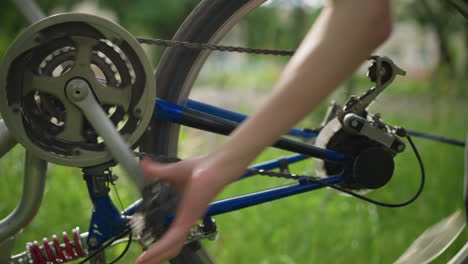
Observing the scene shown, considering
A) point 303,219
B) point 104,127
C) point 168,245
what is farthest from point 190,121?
point 303,219

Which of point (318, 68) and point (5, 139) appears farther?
point (5, 139)

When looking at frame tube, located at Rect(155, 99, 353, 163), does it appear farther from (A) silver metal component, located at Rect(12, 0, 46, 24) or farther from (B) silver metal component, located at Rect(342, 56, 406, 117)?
Answer: (A) silver metal component, located at Rect(12, 0, 46, 24)

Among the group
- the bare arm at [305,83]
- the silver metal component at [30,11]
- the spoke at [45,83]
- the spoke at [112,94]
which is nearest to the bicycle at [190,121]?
the spoke at [112,94]

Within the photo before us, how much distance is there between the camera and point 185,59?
1.40 metres

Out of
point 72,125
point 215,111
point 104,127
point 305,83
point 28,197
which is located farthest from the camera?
Result: point 215,111

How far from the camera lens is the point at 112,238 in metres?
1.37

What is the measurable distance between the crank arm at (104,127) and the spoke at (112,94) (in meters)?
0.02

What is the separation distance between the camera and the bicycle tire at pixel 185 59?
4.52 feet

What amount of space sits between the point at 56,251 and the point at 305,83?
0.90 m

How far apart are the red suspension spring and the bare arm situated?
0.58 m

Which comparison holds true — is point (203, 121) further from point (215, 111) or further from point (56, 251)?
point (56, 251)

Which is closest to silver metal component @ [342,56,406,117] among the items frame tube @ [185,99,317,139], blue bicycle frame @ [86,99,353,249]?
blue bicycle frame @ [86,99,353,249]

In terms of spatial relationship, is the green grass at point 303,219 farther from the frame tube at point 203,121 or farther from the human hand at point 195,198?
the human hand at point 195,198

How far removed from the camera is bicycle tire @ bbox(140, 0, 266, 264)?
1379 millimetres
